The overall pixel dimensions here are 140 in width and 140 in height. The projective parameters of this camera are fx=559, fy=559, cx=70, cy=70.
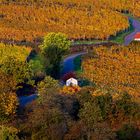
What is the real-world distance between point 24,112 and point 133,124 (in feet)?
22.8

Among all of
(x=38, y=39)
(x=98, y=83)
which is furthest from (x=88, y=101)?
(x=38, y=39)

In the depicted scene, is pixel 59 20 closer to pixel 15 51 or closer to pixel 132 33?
pixel 132 33

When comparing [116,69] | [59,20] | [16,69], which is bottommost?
[59,20]

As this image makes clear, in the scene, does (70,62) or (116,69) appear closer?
(116,69)

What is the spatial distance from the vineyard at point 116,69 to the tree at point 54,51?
8.26 ft

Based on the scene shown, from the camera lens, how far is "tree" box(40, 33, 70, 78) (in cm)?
5003

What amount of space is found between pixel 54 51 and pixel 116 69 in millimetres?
5896

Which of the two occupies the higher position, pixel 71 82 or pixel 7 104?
pixel 7 104

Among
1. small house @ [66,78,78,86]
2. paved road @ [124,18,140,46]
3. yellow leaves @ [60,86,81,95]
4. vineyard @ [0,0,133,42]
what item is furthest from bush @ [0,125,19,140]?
paved road @ [124,18,140,46]

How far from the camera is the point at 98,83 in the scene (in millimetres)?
46719

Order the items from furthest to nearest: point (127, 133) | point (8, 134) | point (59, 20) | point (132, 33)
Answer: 1. point (59, 20)
2. point (132, 33)
3. point (127, 133)
4. point (8, 134)

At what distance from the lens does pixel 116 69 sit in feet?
165

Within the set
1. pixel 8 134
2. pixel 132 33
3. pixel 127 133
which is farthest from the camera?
pixel 132 33

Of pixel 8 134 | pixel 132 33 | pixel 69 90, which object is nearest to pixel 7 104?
pixel 8 134
